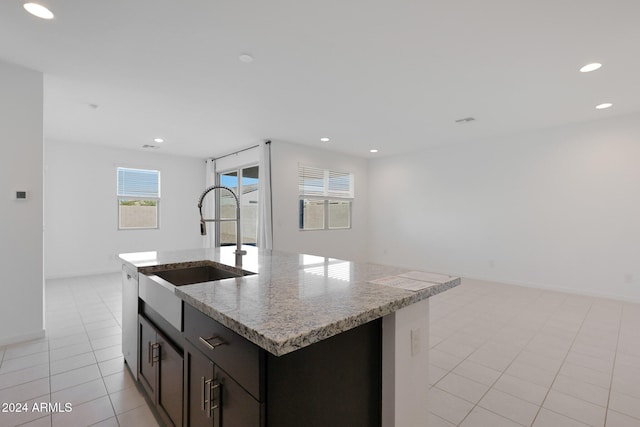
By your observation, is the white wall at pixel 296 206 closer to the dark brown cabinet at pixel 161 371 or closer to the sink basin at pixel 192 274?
the sink basin at pixel 192 274

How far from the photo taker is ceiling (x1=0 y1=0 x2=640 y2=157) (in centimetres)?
199

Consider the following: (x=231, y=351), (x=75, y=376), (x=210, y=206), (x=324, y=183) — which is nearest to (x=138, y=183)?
(x=210, y=206)

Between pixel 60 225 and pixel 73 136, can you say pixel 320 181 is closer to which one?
pixel 73 136

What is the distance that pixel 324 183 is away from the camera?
6.33m

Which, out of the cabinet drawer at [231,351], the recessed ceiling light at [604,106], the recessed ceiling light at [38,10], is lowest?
the cabinet drawer at [231,351]

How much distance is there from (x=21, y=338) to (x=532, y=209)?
264 inches

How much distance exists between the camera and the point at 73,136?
16.7 ft

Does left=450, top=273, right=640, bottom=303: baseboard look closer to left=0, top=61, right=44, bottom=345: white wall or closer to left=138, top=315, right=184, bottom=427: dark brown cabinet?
left=138, top=315, right=184, bottom=427: dark brown cabinet

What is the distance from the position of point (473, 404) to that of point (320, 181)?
15.9 ft

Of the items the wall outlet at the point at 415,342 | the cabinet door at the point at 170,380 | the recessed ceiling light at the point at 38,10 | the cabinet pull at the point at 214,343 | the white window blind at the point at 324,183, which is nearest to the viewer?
the cabinet pull at the point at 214,343

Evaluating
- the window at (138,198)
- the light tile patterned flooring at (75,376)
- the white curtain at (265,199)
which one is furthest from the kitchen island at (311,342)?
the window at (138,198)

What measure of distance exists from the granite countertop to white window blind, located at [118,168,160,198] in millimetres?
5186

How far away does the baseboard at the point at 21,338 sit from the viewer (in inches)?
104

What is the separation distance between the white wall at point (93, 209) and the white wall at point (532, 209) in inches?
201
